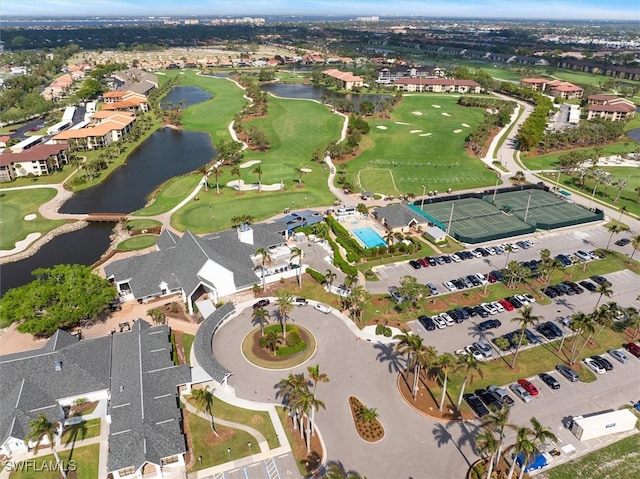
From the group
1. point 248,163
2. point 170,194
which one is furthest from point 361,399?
point 248,163

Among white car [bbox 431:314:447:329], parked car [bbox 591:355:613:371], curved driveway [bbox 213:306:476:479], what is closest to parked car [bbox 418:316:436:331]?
white car [bbox 431:314:447:329]

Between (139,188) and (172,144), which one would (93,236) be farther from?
(172,144)

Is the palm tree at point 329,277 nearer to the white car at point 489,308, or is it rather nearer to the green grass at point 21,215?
the white car at point 489,308

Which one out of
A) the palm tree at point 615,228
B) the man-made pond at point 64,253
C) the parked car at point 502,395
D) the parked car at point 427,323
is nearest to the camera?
the parked car at point 502,395

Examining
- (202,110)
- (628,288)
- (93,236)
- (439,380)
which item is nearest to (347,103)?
(202,110)

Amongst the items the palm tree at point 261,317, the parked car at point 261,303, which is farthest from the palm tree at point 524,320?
the parked car at point 261,303
